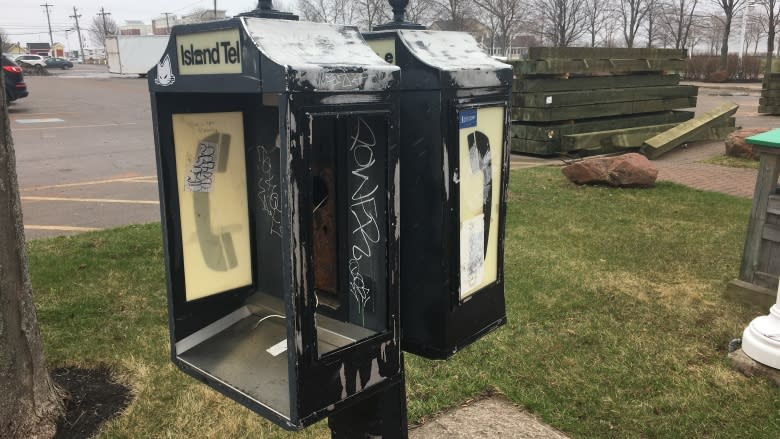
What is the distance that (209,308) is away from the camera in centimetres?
232

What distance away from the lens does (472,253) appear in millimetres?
1993

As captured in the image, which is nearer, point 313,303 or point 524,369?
point 313,303

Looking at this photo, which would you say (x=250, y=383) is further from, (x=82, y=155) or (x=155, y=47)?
(x=155, y=47)

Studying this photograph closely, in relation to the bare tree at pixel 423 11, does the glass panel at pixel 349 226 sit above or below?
below

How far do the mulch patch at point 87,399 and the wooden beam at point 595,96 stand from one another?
8575mm

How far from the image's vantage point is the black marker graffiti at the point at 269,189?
2.29 metres

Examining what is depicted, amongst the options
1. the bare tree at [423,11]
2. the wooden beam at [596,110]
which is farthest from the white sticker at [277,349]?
the bare tree at [423,11]

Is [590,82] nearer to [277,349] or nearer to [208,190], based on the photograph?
[208,190]

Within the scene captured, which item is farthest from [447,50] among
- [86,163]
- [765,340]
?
[86,163]

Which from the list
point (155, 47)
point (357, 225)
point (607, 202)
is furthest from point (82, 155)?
point (155, 47)

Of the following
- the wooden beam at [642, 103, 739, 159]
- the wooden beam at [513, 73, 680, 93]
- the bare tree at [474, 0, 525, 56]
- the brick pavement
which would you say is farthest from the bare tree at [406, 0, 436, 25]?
the brick pavement

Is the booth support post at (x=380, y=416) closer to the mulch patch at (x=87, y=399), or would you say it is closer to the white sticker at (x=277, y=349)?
the white sticker at (x=277, y=349)

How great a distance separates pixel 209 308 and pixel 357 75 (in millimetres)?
1202

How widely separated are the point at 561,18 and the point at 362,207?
131ft
